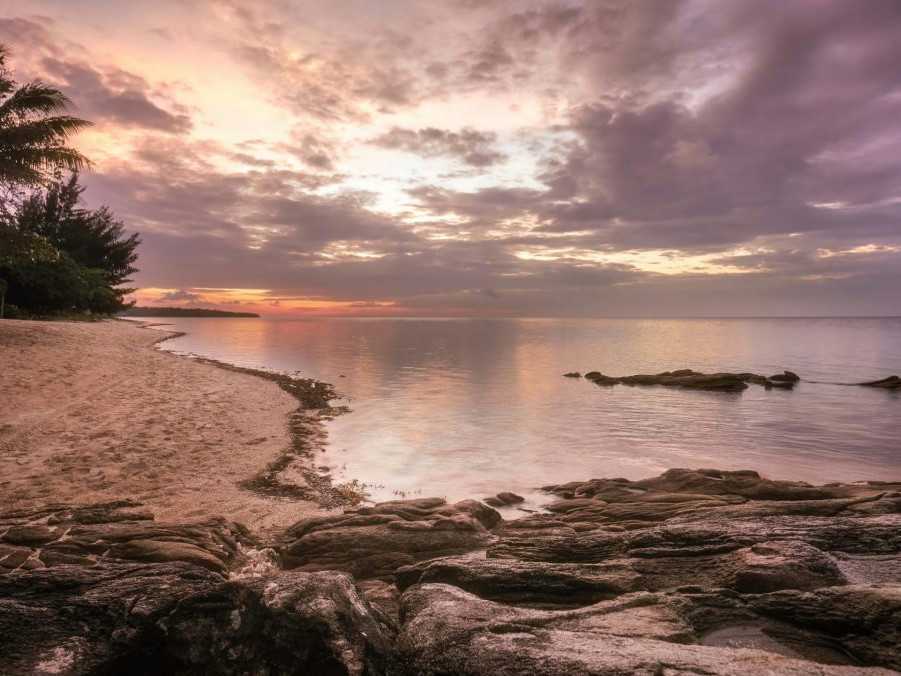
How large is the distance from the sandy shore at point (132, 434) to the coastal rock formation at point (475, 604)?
3.29m

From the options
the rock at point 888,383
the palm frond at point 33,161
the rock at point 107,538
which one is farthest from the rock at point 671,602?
the rock at point 888,383

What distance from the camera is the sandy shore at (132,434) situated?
12242 millimetres

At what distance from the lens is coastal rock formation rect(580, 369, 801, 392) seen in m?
41.9

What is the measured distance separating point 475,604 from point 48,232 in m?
74.4

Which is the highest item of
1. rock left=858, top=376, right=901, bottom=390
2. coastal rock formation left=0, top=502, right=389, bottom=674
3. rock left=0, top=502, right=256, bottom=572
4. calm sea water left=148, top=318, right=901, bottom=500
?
coastal rock formation left=0, top=502, right=389, bottom=674

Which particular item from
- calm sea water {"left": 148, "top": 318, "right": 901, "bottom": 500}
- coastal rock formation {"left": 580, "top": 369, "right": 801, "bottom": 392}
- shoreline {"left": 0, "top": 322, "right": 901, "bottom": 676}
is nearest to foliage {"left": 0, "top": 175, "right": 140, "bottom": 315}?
calm sea water {"left": 148, "top": 318, "right": 901, "bottom": 500}

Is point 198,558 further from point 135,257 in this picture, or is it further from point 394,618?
point 135,257

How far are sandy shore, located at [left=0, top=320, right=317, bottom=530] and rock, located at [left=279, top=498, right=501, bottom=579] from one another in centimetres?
189

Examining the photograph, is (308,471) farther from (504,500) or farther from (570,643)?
(570,643)

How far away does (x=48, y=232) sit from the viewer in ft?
197

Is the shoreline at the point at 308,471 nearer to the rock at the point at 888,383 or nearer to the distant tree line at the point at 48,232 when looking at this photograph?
the distant tree line at the point at 48,232

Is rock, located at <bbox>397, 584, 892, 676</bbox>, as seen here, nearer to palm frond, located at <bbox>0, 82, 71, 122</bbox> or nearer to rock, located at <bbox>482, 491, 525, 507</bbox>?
rock, located at <bbox>482, 491, 525, 507</bbox>

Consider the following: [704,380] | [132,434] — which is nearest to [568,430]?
[132,434]

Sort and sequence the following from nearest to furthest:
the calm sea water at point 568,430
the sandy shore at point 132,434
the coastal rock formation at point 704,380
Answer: the sandy shore at point 132,434
the calm sea water at point 568,430
the coastal rock formation at point 704,380
